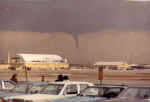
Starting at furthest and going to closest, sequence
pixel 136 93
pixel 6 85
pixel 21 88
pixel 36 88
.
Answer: pixel 6 85, pixel 21 88, pixel 36 88, pixel 136 93

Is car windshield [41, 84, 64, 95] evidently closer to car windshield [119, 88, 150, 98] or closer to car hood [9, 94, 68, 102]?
car hood [9, 94, 68, 102]

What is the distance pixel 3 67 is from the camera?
72.7 metres

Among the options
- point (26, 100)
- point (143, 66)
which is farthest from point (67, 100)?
point (143, 66)

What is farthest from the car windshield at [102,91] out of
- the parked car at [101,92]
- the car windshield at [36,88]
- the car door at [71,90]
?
the car windshield at [36,88]

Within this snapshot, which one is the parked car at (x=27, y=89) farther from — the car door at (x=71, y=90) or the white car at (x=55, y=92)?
the car door at (x=71, y=90)

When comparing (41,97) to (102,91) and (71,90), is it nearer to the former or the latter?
(71,90)

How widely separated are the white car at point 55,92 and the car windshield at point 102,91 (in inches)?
35.6

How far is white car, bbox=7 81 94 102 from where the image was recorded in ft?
47.7

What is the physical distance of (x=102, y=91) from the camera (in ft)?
48.6

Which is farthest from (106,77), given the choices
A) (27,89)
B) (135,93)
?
(135,93)

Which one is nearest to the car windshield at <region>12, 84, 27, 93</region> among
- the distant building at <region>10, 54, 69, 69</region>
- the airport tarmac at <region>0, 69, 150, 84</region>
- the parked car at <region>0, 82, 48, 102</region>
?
the parked car at <region>0, 82, 48, 102</region>

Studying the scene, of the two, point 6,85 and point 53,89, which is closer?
point 53,89

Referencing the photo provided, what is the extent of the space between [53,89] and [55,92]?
285mm

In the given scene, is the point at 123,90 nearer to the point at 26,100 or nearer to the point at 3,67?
the point at 26,100
